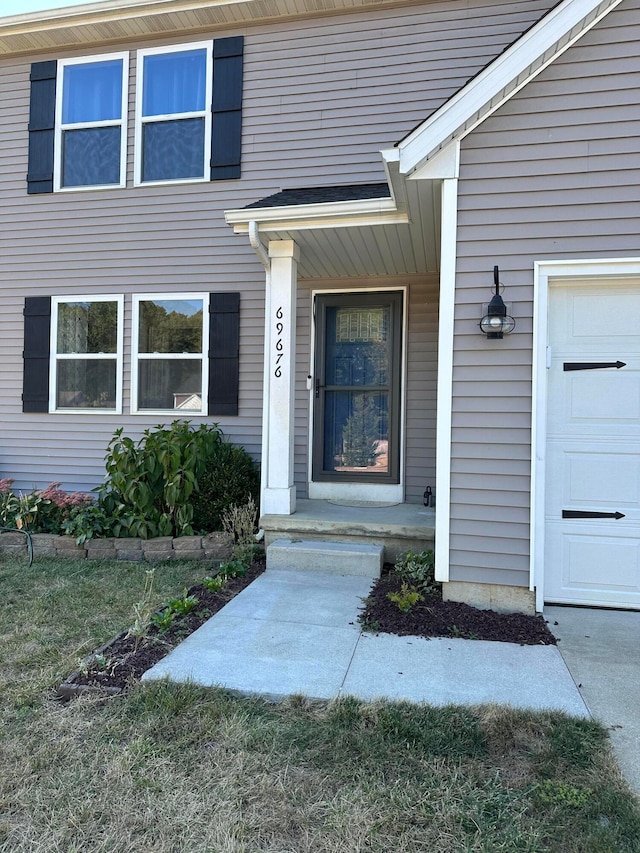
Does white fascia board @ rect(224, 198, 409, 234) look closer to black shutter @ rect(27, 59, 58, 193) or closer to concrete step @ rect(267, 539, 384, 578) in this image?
concrete step @ rect(267, 539, 384, 578)

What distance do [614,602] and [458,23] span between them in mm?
5475

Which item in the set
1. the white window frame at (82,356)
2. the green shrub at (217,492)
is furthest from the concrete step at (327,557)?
the white window frame at (82,356)

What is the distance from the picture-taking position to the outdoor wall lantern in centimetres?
338

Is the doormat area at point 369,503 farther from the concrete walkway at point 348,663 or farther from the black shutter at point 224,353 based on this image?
the concrete walkway at point 348,663

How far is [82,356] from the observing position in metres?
6.31

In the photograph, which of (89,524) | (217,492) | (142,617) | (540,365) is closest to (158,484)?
(217,492)

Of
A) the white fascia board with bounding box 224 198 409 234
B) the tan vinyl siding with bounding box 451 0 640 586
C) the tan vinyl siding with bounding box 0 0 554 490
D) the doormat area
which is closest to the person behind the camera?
the tan vinyl siding with bounding box 451 0 640 586

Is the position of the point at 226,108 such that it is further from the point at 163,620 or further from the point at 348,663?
the point at 348,663

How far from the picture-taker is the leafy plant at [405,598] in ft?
11.4

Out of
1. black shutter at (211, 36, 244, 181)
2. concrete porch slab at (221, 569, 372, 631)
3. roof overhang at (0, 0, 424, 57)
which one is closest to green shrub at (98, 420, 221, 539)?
concrete porch slab at (221, 569, 372, 631)

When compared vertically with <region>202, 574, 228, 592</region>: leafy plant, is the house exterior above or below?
above

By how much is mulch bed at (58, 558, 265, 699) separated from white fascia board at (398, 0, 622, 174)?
10.3 feet

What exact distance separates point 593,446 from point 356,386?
8.44ft

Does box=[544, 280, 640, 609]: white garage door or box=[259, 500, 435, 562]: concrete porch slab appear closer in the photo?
box=[544, 280, 640, 609]: white garage door
